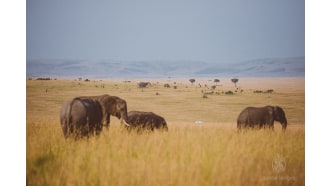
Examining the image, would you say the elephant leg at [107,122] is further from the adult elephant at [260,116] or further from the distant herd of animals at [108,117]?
the adult elephant at [260,116]

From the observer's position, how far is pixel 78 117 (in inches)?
223

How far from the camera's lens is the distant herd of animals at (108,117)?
5684 millimetres

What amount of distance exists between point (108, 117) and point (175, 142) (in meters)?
1.10

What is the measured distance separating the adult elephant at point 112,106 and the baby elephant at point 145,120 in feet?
0.34

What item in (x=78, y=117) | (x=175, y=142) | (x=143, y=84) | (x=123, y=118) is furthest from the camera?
(x=143, y=84)

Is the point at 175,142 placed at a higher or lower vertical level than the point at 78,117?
lower

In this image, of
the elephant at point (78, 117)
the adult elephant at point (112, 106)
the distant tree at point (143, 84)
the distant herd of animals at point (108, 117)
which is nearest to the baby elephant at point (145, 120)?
the distant herd of animals at point (108, 117)

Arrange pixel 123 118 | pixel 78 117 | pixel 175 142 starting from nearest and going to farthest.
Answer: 1. pixel 78 117
2. pixel 175 142
3. pixel 123 118

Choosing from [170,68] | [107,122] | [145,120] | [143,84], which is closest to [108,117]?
[107,122]

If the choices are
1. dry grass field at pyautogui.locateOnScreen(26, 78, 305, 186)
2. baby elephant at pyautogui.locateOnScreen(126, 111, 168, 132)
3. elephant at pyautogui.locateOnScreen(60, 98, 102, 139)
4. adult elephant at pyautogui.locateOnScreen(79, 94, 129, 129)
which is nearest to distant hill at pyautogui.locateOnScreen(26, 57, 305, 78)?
dry grass field at pyautogui.locateOnScreen(26, 78, 305, 186)

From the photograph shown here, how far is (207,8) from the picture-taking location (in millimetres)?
6059

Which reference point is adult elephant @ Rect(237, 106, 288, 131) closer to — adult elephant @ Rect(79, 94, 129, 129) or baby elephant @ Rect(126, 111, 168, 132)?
baby elephant @ Rect(126, 111, 168, 132)

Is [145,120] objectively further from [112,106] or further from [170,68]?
[170,68]
